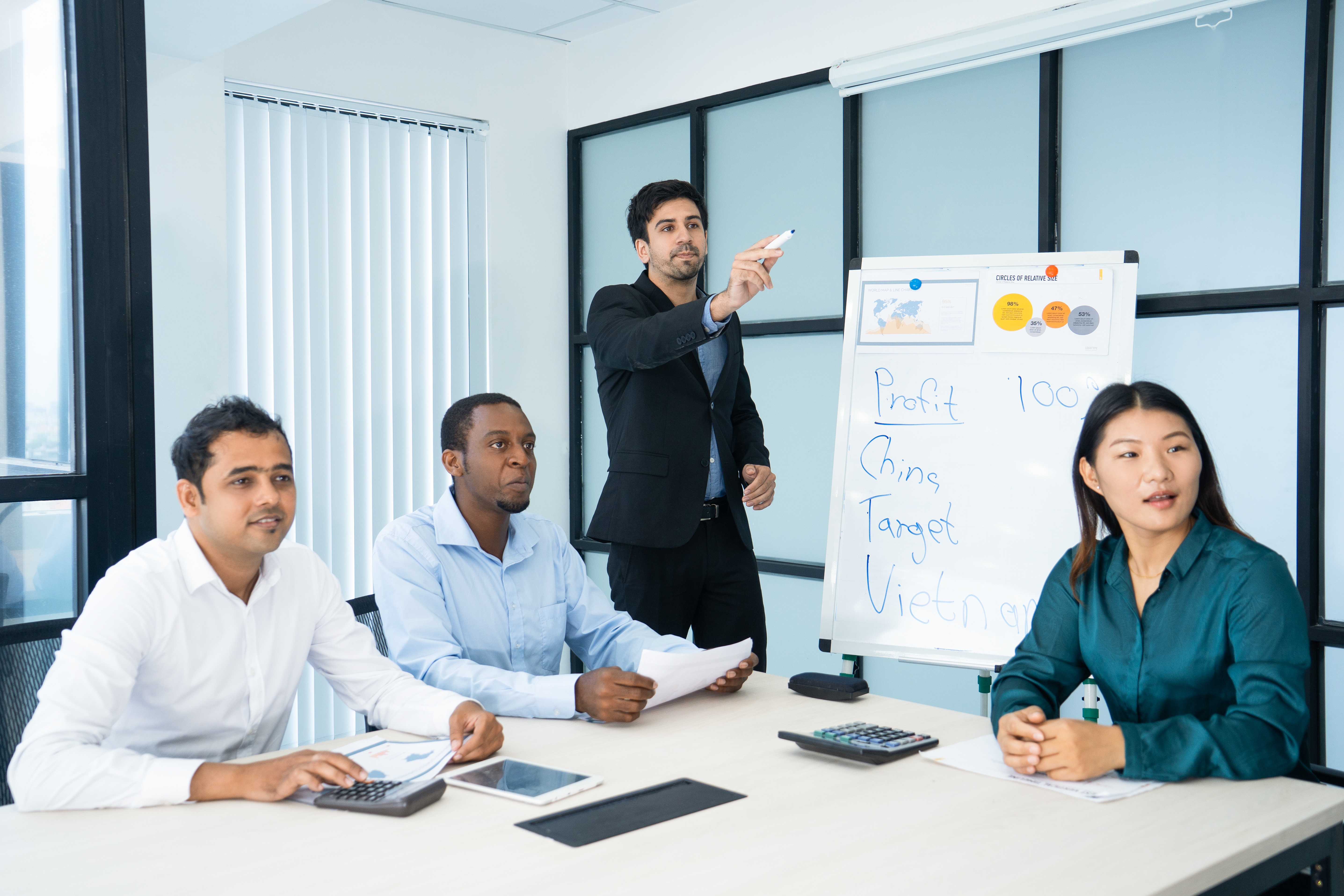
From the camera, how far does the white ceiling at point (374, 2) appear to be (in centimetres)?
310

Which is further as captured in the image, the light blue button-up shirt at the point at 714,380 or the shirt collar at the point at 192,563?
the light blue button-up shirt at the point at 714,380

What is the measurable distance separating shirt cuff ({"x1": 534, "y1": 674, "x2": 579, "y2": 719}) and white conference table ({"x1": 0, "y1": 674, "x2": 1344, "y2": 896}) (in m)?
0.22

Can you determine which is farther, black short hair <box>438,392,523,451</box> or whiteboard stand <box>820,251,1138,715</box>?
whiteboard stand <box>820,251,1138,715</box>

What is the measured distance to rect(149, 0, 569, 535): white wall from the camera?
3.55 metres

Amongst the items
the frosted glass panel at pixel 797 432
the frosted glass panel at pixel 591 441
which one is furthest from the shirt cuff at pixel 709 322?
the frosted glass panel at pixel 591 441

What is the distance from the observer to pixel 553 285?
4738 millimetres

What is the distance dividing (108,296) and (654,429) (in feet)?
4.15

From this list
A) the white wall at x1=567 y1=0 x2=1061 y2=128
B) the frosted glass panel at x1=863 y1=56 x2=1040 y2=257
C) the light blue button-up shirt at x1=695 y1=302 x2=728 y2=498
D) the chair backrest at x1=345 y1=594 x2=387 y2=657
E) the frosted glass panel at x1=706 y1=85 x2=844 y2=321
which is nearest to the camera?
the chair backrest at x1=345 y1=594 x2=387 y2=657

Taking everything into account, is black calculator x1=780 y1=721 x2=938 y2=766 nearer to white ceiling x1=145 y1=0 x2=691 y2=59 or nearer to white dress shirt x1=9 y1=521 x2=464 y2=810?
white dress shirt x1=9 y1=521 x2=464 y2=810

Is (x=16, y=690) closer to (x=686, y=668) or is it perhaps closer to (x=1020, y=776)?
(x=686, y=668)

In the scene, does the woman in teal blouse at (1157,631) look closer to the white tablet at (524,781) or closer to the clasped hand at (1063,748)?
the clasped hand at (1063,748)

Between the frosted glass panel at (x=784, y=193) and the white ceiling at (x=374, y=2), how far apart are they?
603 mm

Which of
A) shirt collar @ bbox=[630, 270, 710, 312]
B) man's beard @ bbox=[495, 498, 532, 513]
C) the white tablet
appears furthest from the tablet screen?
shirt collar @ bbox=[630, 270, 710, 312]

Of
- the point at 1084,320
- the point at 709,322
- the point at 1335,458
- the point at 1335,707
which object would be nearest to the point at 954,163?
the point at 1084,320
